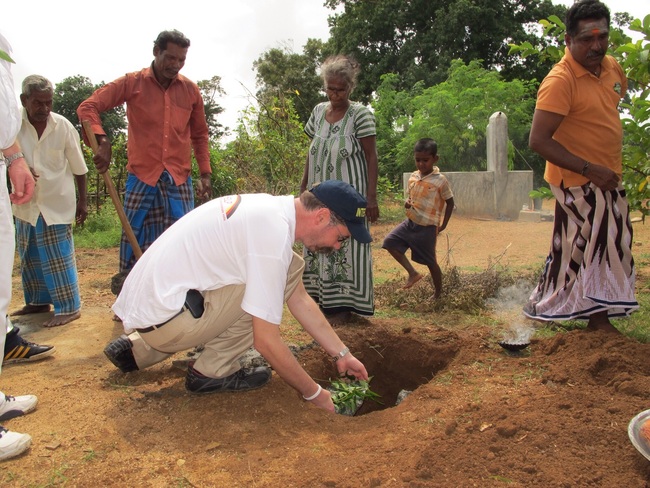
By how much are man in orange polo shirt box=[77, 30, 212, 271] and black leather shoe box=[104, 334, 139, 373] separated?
1.17 metres

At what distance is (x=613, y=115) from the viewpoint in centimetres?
341

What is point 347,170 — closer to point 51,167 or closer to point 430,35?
point 51,167

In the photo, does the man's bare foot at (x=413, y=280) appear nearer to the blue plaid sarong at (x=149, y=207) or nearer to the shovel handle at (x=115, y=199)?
the blue plaid sarong at (x=149, y=207)

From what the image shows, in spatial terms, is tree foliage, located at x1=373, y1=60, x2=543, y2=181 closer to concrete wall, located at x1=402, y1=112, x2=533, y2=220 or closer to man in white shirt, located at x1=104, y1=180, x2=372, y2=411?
concrete wall, located at x1=402, y1=112, x2=533, y2=220

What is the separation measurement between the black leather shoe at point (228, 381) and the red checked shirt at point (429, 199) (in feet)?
7.19

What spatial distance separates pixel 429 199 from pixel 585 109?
158cm

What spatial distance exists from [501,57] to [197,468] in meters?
22.4

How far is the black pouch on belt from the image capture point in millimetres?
2635

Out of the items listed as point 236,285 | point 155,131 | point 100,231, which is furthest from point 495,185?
point 236,285

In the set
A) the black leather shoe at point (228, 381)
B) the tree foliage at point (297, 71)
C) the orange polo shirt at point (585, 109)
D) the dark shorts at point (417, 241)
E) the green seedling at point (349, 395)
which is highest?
the tree foliage at point (297, 71)

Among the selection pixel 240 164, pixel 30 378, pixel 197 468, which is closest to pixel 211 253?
pixel 197 468

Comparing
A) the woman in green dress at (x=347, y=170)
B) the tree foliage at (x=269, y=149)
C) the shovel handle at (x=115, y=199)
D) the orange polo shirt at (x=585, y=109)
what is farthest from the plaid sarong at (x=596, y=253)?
the tree foliage at (x=269, y=149)

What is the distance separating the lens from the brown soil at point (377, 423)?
2.12 meters

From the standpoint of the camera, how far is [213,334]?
2811 millimetres
